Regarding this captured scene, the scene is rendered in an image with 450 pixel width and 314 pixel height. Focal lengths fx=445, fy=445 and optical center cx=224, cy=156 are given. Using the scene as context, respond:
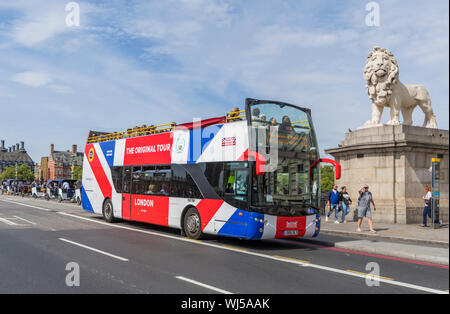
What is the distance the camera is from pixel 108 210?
58.2 feet

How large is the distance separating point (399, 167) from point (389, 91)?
333cm

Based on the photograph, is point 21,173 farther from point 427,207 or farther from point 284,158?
point 284,158

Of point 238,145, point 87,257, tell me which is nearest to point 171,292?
point 87,257

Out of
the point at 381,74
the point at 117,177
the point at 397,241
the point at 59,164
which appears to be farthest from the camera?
the point at 59,164

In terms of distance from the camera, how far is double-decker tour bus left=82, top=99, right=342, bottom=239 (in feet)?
35.1

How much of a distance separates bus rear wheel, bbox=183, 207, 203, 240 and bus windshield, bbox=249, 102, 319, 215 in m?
2.48

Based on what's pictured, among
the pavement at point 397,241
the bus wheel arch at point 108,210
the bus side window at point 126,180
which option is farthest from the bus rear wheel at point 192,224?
the bus wheel arch at point 108,210

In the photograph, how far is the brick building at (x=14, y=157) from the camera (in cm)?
18248

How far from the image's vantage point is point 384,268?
8.90 metres

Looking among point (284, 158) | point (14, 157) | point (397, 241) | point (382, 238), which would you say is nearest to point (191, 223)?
point (284, 158)

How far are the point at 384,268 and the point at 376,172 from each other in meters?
10.6

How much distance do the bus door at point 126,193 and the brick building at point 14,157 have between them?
181932 mm

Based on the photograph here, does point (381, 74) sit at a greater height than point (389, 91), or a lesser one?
greater
